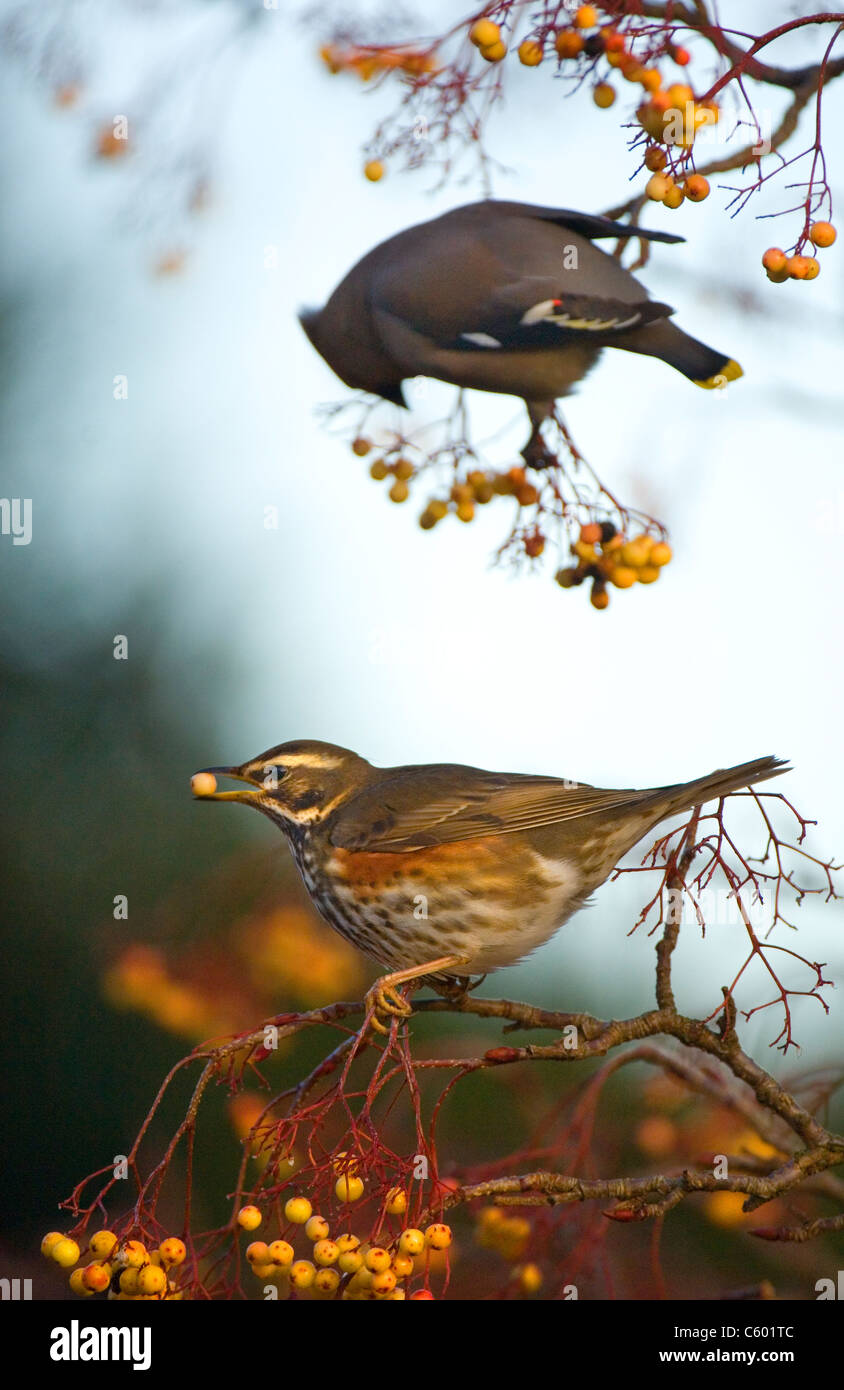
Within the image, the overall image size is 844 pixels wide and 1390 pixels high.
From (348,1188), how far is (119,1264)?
218 millimetres

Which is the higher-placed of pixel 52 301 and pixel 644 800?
pixel 52 301

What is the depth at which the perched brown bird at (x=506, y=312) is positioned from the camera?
1621 millimetres

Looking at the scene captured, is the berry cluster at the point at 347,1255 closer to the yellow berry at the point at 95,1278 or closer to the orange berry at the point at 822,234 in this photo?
the yellow berry at the point at 95,1278

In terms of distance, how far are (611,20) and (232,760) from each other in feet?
5.11

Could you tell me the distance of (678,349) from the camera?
64.0 inches

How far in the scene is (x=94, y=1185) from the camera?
2396mm

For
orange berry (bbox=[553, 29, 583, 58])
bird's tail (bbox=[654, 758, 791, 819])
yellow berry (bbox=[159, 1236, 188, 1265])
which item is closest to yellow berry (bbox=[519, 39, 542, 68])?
orange berry (bbox=[553, 29, 583, 58])

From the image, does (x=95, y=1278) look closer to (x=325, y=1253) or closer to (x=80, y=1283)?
(x=80, y=1283)

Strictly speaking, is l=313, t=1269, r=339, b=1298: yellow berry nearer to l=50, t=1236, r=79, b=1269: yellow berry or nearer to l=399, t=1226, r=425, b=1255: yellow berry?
l=399, t=1226, r=425, b=1255: yellow berry

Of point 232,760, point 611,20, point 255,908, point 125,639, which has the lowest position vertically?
point 255,908

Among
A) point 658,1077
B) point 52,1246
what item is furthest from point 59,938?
point 52,1246

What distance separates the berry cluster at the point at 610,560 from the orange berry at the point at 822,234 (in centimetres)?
38

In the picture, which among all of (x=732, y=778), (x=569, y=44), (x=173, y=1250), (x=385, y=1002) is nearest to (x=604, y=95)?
(x=569, y=44)
